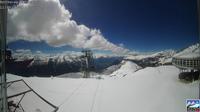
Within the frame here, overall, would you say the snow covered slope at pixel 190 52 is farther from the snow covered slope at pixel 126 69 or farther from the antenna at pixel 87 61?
the antenna at pixel 87 61

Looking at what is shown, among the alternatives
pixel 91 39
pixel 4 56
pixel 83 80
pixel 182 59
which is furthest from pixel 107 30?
pixel 4 56

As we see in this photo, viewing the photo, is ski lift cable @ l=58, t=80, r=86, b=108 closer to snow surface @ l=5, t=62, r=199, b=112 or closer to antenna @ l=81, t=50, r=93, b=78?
snow surface @ l=5, t=62, r=199, b=112

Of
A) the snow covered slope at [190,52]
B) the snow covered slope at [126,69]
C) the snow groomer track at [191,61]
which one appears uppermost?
the snow covered slope at [190,52]

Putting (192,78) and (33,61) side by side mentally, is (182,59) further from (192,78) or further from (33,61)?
(33,61)

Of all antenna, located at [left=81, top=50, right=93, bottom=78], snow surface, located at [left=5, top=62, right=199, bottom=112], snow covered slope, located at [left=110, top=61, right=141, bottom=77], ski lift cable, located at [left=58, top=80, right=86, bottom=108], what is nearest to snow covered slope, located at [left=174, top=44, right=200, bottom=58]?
snow surface, located at [left=5, top=62, right=199, bottom=112]

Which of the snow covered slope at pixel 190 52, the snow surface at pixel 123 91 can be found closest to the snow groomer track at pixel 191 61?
the snow covered slope at pixel 190 52
